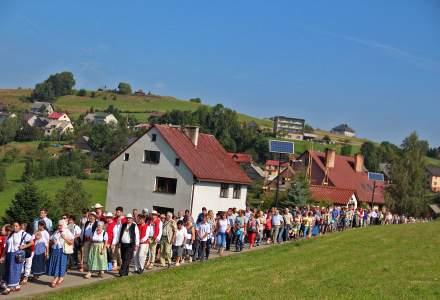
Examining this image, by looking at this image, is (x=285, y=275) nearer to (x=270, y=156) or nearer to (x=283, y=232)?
(x=283, y=232)

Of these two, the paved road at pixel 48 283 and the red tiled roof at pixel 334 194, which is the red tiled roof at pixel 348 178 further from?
the paved road at pixel 48 283

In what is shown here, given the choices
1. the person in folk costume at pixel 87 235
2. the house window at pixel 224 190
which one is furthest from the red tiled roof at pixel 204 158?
the person in folk costume at pixel 87 235

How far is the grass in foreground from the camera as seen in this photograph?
52.4ft

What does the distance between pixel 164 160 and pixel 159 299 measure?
37.6 m

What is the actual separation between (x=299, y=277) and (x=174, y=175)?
3341 centimetres

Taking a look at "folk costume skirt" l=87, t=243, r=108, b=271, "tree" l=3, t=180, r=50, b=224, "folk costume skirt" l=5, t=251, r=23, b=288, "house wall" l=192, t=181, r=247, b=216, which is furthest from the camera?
"house wall" l=192, t=181, r=247, b=216

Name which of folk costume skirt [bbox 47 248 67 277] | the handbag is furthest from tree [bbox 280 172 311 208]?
folk costume skirt [bbox 47 248 67 277]

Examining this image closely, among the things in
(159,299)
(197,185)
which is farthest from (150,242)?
(197,185)

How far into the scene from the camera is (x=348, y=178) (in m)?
83.8

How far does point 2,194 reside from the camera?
87938mm

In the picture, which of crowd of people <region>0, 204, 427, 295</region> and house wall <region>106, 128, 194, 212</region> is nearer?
crowd of people <region>0, 204, 427, 295</region>

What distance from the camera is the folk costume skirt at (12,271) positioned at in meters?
16.7

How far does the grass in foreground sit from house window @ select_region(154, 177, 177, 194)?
80.2 feet

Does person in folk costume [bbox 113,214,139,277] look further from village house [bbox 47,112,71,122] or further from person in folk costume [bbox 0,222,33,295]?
village house [bbox 47,112,71,122]
